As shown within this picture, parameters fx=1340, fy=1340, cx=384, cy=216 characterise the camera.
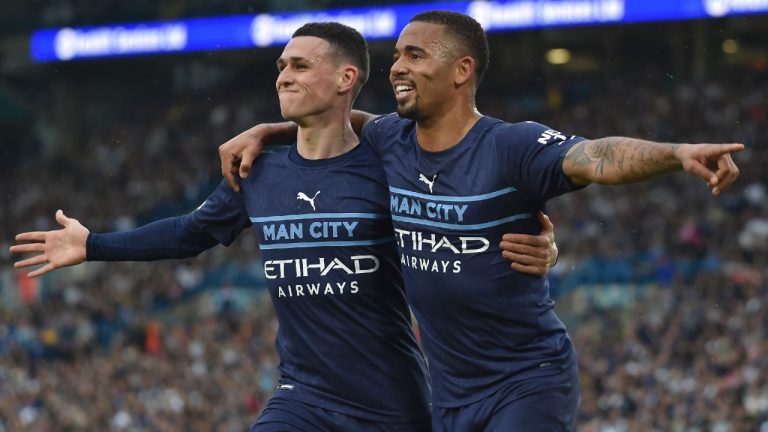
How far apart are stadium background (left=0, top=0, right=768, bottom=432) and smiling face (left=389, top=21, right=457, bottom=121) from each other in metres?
10.1

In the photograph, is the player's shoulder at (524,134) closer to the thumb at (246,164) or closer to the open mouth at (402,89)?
the open mouth at (402,89)

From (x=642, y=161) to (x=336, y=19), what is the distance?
64.8ft

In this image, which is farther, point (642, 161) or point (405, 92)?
point (405, 92)

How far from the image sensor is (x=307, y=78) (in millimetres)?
5531

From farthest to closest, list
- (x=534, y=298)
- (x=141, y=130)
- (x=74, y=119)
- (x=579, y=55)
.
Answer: (x=74, y=119) < (x=141, y=130) < (x=579, y=55) < (x=534, y=298)

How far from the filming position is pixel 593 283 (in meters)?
19.3

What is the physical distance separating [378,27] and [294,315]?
18.6 metres

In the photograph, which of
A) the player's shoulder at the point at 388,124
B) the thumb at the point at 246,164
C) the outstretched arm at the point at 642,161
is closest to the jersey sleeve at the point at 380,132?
the player's shoulder at the point at 388,124

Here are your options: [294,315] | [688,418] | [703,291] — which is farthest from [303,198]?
[703,291]

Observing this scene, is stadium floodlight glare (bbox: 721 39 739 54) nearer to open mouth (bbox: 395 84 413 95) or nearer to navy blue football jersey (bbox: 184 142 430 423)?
navy blue football jersey (bbox: 184 142 430 423)

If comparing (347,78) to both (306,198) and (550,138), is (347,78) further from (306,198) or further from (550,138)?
(550,138)

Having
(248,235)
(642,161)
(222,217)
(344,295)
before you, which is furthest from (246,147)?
(248,235)

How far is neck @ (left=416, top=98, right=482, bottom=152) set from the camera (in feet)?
16.6

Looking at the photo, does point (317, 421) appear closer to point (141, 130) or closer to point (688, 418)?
point (688, 418)
